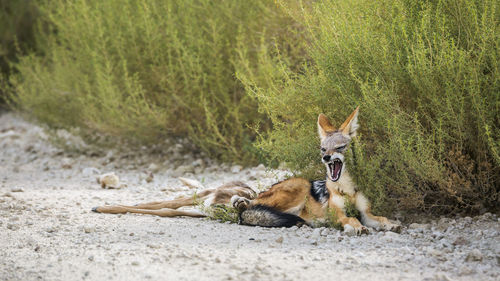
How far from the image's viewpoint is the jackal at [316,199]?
426 centimetres

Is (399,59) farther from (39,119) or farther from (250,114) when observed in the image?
(39,119)

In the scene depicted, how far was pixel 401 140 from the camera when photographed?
4.10 meters

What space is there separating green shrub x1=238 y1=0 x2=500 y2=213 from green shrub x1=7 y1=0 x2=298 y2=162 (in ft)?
8.40

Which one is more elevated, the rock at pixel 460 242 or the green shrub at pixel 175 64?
the green shrub at pixel 175 64

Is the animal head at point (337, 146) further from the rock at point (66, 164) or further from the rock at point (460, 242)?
the rock at point (66, 164)

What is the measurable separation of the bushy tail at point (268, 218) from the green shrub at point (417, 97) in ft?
2.01

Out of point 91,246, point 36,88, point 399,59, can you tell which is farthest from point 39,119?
point 399,59

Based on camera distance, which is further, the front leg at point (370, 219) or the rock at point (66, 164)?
the rock at point (66, 164)

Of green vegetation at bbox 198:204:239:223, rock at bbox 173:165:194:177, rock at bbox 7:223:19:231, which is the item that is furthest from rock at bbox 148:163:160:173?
rock at bbox 7:223:19:231

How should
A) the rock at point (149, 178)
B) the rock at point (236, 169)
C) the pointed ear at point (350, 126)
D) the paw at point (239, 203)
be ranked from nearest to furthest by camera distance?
the pointed ear at point (350, 126) < the paw at point (239, 203) < the rock at point (149, 178) < the rock at point (236, 169)

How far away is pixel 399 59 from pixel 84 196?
3681 millimetres

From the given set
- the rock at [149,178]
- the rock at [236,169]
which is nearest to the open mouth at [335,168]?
the rock at [236,169]

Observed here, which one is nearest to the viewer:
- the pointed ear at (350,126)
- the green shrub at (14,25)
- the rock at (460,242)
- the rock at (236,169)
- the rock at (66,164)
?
the rock at (460,242)

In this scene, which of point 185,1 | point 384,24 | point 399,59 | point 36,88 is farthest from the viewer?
point 36,88
